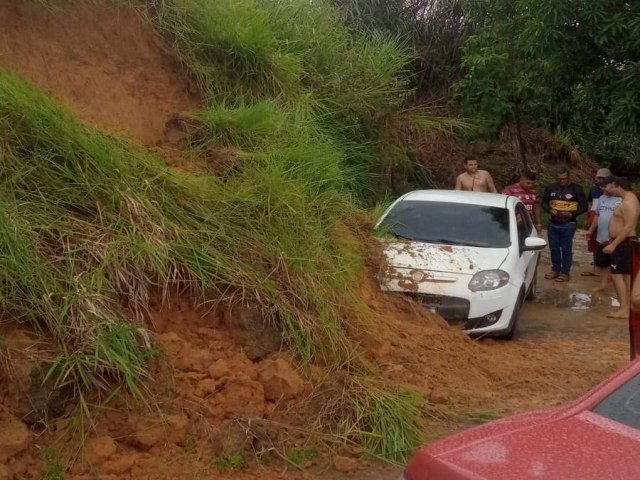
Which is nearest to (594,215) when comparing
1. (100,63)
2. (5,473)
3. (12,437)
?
(100,63)

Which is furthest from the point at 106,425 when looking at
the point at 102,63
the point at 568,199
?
the point at 568,199

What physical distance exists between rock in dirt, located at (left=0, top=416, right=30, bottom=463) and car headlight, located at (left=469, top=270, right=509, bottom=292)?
4.55 metres

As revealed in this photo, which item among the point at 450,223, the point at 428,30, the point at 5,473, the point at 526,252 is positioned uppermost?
the point at 428,30

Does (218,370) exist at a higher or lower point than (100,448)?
higher

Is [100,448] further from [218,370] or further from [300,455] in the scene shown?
[300,455]

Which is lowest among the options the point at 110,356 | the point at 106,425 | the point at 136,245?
the point at 106,425

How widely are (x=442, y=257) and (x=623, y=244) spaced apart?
2.76m

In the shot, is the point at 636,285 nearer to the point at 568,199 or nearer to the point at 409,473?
the point at 409,473

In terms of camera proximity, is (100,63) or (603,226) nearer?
(100,63)

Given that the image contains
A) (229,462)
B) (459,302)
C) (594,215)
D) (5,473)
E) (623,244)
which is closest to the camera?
(5,473)

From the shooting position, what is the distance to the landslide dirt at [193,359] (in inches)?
192

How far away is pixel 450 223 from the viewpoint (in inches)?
362

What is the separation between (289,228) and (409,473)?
3.65m

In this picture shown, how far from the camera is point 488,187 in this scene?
1155 centimetres
